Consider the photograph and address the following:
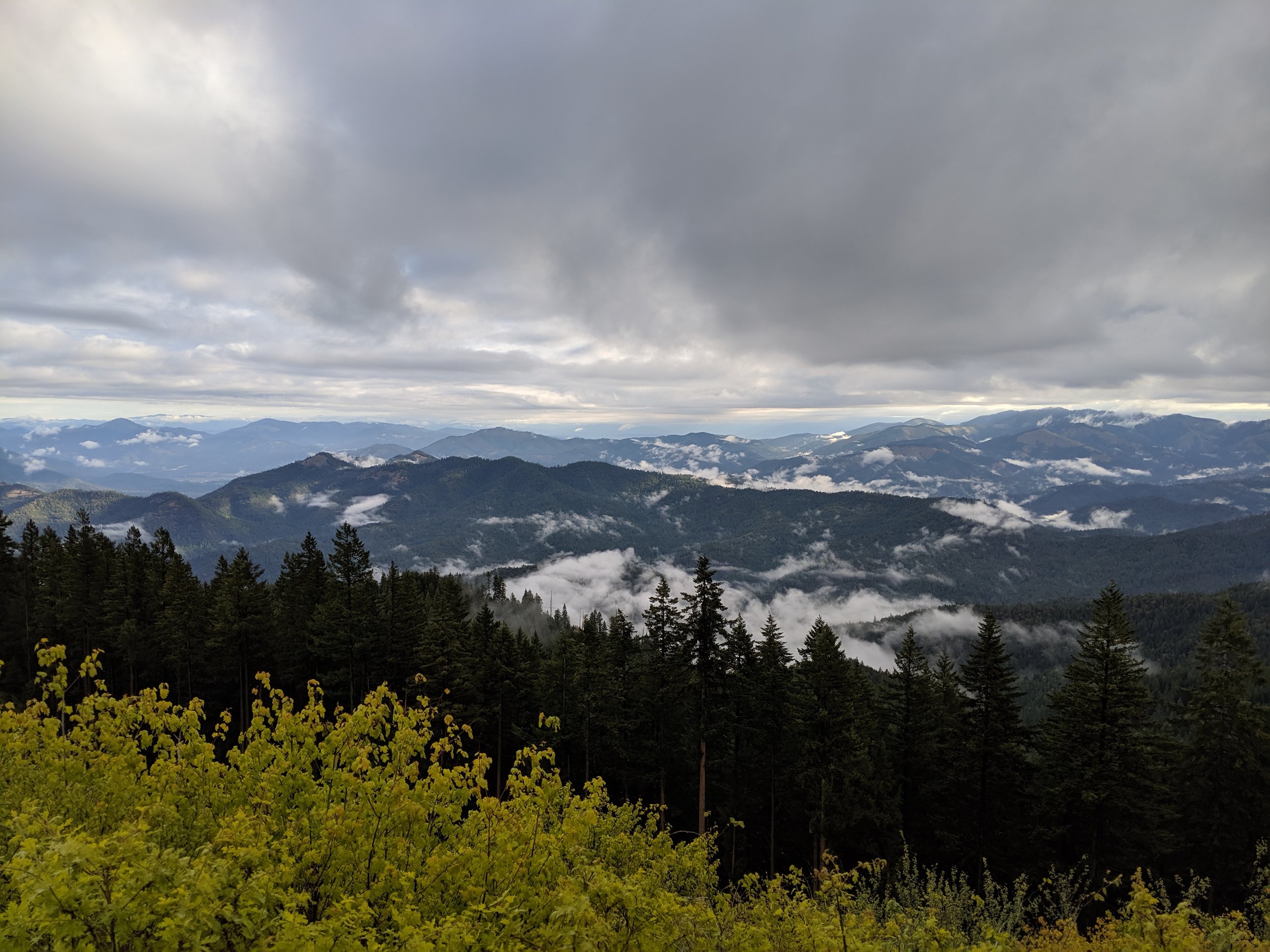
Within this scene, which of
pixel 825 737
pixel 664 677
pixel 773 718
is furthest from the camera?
pixel 773 718

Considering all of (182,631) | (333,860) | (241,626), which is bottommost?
(182,631)

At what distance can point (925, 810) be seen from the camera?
35000 millimetres

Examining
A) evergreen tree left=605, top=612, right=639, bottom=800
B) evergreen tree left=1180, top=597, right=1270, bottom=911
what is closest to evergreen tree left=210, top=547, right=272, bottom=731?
evergreen tree left=605, top=612, right=639, bottom=800

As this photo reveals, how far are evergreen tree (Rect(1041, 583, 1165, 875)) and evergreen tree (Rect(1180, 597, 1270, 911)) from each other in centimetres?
324

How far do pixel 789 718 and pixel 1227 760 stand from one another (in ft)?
71.3

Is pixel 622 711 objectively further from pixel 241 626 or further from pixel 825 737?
pixel 241 626

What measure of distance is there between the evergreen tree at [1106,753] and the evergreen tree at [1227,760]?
324cm

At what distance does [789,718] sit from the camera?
115 feet

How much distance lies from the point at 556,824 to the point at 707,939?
11.7 ft

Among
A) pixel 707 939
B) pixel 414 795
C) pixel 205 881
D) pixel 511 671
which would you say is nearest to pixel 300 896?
pixel 205 881

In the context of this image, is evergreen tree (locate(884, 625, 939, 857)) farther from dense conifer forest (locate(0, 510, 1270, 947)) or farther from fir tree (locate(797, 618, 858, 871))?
fir tree (locate(797, 618, 858, 871))

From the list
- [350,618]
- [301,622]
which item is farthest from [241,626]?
[350,618]

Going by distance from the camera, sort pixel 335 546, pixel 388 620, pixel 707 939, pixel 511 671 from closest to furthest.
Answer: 1. pixel 707 939
2. pixel 511 671
3. pixel 388 620
4. pixel 335 546

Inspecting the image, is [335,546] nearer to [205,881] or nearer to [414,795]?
[414,795]
